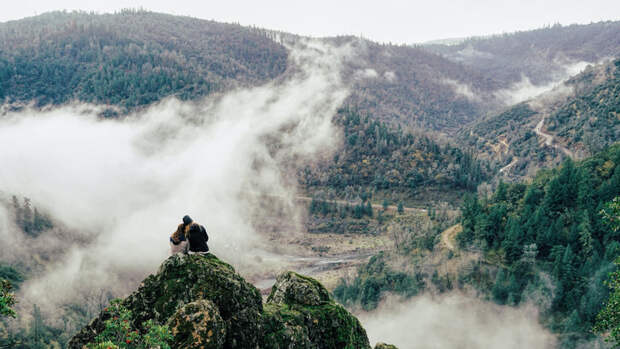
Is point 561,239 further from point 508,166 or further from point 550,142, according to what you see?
point 508,166

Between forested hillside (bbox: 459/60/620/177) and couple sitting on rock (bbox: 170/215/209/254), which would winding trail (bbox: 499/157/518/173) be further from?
couple sitting on rock (bbox: 170/215/209/254)

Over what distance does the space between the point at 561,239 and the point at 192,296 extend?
3085 inches

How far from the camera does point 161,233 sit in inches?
6959

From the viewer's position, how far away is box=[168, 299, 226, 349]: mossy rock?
53.5ft

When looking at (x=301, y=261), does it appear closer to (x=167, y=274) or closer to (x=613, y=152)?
(x=613, y=152)

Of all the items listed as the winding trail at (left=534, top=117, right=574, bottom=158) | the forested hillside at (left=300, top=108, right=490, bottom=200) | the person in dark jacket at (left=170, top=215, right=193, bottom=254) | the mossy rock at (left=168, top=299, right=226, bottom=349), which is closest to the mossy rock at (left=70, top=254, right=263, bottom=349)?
the person in dark jacket at (left=170, top=215, right=193, bottom=254)

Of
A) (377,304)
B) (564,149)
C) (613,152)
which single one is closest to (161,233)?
(377,304)

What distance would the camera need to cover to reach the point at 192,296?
61.3 ft

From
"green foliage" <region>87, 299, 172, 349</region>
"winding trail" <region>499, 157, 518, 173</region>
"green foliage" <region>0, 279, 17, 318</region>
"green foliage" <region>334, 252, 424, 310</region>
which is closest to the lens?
"green foliage" <region>87, 299, 172, 349</region>

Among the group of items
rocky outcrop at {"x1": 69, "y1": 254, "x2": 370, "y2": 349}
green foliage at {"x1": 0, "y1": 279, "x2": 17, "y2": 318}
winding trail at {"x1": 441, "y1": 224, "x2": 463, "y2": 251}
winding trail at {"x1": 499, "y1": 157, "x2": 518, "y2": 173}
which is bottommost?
winding trail at {"x1": 441, "y1": 224, "x2": 463, "y2": 251}

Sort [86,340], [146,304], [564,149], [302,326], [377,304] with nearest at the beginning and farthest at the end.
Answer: [86,340] < [146,304] < [302,326] < [377,304] < [564,149]

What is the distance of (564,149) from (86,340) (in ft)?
601

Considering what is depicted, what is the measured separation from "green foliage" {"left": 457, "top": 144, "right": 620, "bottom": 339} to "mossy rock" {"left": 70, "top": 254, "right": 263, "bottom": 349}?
6534cm

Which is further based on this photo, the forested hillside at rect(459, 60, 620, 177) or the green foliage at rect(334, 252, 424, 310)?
the forested hillside at rect(459, 60, 620, 177)
